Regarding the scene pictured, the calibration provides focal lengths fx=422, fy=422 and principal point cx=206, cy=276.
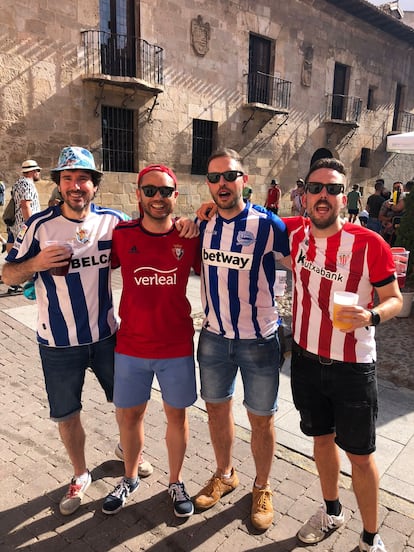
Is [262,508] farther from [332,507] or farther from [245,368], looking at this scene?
[245,368]

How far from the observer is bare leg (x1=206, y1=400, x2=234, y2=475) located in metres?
2.77

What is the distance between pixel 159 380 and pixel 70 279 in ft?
2.72

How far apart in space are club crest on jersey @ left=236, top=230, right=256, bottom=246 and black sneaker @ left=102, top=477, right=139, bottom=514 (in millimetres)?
1763

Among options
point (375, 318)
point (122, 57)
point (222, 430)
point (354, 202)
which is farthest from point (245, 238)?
point (354, 202)

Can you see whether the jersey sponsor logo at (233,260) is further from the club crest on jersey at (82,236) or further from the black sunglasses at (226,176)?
the club crest on jersey at (82,236)

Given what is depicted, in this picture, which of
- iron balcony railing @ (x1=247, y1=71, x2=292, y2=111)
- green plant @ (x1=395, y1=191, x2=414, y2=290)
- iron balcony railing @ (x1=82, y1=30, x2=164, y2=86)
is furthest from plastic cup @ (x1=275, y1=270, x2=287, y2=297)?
iron balcony railing @ (x1=247, y1=71, x2=292, y2=111)

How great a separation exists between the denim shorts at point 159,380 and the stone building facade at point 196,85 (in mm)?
10221

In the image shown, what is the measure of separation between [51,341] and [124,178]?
441 inches

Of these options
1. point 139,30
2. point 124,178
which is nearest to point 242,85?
point 139,30

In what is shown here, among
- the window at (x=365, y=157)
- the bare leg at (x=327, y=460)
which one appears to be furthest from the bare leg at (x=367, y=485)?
the window at (x=365, y=157)

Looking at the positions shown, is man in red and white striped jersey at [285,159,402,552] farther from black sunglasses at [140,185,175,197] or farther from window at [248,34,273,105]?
window at [248,34,273,105]

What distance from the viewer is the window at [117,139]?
1275cm

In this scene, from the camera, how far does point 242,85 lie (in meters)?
15.7

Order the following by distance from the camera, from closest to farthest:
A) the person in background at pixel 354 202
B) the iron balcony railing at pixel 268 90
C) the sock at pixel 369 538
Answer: the sock at pixel 369 538 → the person in background at pixel 354 202 → the iron balcony railing at pixel 268 90
